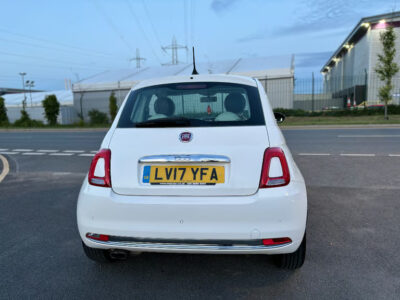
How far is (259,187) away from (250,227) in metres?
0.27

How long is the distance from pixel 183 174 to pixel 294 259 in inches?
43.5

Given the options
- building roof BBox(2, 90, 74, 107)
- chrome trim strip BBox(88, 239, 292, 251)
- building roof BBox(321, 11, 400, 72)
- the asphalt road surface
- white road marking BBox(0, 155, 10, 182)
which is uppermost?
building roof BBox(321, 11, 400, 72)

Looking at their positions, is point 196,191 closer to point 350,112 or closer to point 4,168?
point 4,168

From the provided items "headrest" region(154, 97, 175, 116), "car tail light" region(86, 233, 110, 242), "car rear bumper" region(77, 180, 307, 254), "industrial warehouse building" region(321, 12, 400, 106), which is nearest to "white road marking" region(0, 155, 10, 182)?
"headrest" region(154, 97, 175, 116)

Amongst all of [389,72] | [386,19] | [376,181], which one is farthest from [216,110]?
[386,19]

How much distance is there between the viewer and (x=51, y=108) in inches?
1096

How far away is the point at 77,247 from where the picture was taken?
3148 millimetres

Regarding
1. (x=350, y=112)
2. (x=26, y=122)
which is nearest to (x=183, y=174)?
(x=350, y=112)

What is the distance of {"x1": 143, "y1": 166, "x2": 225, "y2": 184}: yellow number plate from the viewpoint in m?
2.21

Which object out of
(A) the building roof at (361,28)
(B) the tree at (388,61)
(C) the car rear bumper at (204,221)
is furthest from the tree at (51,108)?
(A) the building roof at (361,28)

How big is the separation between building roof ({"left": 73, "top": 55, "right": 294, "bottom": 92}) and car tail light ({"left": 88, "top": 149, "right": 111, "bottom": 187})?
82.4 feet

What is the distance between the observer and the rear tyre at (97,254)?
8.52 feet

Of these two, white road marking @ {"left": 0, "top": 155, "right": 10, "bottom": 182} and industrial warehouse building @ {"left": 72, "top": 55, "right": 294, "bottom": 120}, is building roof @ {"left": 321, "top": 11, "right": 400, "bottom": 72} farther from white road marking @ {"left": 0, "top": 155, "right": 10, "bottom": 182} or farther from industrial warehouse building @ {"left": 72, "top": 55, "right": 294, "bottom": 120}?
white road marking @ {"left": 0, "top": 155, "right": 10, "bottom": 182}

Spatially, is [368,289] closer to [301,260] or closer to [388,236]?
[301,260]
